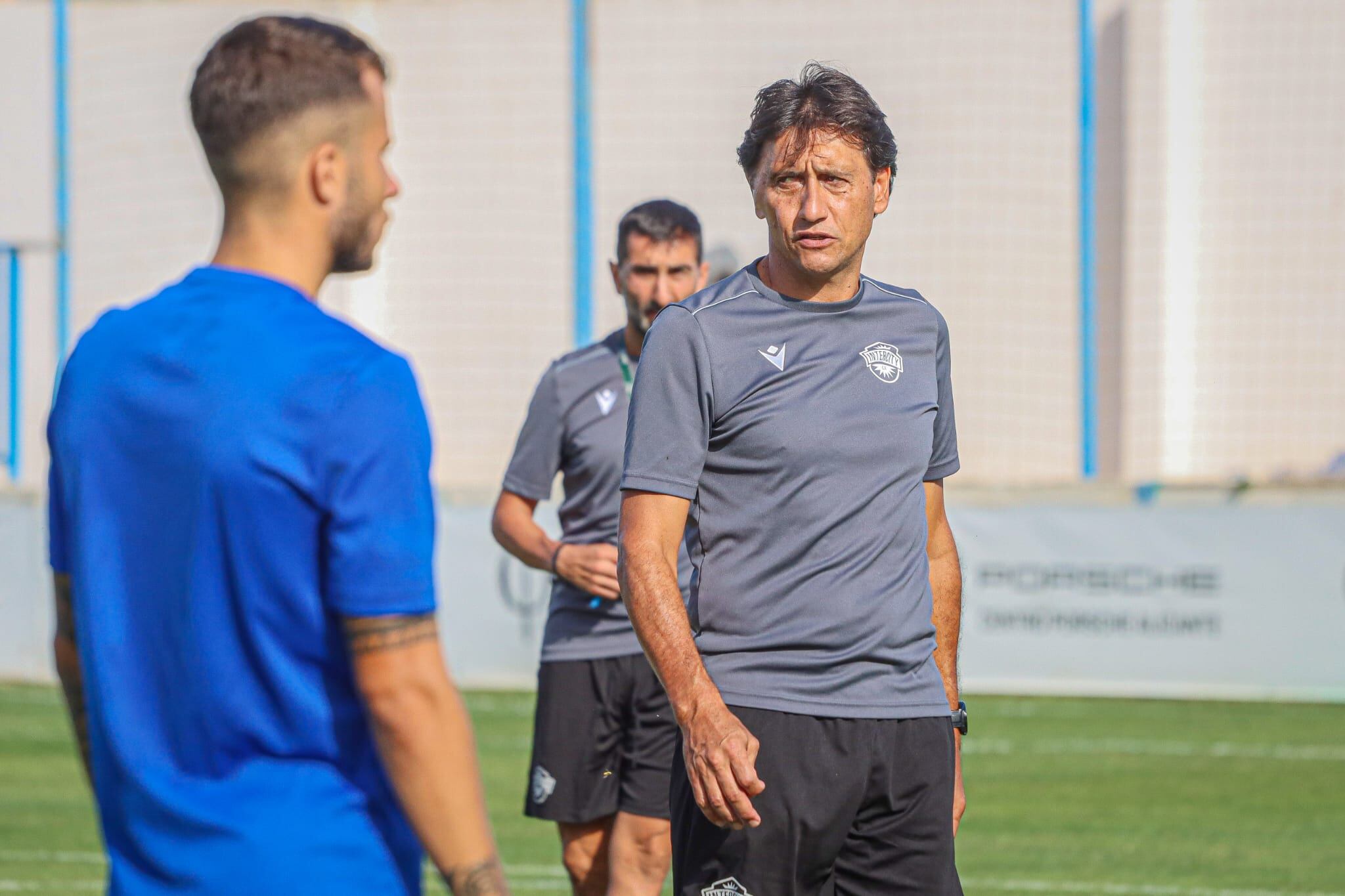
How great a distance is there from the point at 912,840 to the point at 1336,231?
53.9 ft

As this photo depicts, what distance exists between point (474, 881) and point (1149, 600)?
9.75m

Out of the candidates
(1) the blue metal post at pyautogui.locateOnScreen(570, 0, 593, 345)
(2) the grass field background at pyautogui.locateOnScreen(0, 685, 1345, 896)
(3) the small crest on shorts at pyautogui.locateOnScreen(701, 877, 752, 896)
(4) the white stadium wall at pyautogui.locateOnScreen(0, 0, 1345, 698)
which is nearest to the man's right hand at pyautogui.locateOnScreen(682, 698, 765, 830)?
(3) the small crest on shorts at pyautogui.locateOnScreen(701, 877, 752, 896)

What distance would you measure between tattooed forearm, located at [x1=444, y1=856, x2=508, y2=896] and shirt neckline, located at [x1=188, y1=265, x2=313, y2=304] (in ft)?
2.32

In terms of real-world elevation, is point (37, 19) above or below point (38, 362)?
above

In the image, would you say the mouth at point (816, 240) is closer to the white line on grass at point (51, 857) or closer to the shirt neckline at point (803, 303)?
the shirt neckline at point (803, 303)

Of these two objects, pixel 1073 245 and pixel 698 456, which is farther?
pixel 1073 245

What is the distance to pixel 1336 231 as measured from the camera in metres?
18.2

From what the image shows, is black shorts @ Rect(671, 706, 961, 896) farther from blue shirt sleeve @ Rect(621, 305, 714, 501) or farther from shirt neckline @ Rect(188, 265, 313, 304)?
shirt neckline @ Rect(188, 265, 313, 304)

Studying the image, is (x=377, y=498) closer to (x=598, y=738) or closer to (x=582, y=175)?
(x=598, y=738)

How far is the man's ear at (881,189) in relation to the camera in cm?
357


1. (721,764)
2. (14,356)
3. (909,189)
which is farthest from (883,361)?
(909,189)

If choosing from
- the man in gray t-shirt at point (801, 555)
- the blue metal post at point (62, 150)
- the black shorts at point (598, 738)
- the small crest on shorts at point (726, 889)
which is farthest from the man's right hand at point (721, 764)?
the blue metal post at point (62, 150)

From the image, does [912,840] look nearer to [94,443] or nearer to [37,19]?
[94,443]

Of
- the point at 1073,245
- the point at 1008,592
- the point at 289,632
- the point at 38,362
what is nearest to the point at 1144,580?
the point at 1008,592
